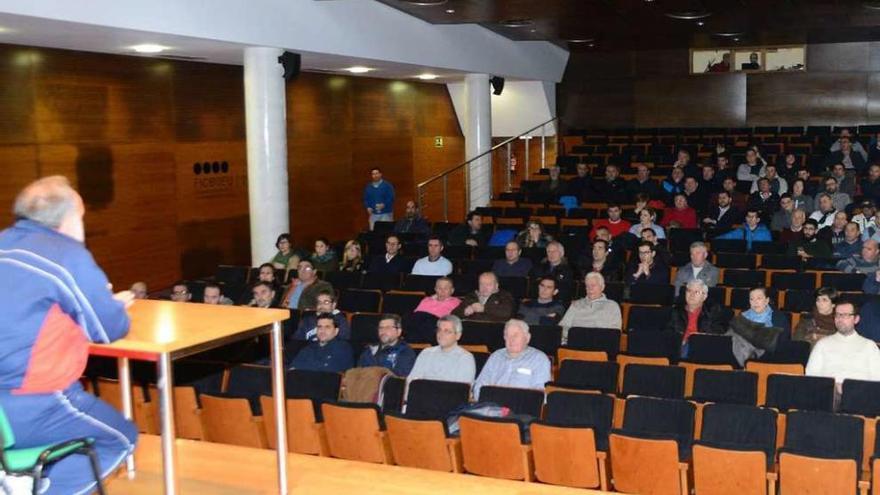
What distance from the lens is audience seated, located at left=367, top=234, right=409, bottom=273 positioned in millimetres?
10945

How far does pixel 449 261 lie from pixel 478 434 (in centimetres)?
517

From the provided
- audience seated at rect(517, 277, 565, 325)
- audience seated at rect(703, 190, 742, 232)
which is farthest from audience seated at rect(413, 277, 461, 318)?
audience seated at rect(703, 190, 742, 232)

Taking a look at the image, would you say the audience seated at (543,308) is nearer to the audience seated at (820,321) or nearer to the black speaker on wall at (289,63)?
the audience seated at (820,321)

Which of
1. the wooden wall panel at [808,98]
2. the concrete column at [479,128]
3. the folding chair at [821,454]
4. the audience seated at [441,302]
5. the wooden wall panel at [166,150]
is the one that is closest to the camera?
the folding chair at [821,454]

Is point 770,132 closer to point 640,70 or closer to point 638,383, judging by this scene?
point 640,70

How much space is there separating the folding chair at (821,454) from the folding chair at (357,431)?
7.83ft

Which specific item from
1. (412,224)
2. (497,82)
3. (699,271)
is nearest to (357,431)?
(699,271)

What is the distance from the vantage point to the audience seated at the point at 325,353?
7434 millimetres

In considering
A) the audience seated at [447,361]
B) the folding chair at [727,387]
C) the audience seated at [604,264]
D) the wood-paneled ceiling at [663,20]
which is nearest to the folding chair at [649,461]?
the folding chair at [727,387]

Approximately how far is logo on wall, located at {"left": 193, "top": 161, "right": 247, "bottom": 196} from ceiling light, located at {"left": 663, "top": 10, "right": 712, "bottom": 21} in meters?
7.07

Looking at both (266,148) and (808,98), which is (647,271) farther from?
(808,98)

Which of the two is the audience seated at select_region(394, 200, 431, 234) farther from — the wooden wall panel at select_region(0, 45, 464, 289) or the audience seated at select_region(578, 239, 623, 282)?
the audience seated at select_region(578, 239, 623, 282)

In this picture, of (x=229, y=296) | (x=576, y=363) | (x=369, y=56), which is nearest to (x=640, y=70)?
(x=369, y=56)

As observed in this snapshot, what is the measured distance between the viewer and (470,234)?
1231 centimetres
